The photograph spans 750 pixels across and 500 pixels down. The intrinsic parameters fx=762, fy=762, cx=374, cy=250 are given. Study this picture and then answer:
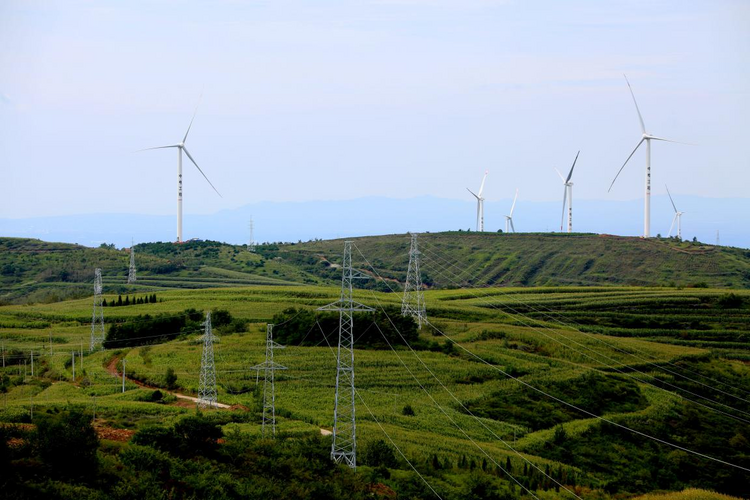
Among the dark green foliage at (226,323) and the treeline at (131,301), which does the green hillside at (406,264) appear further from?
the dark green foliage at (226,323)

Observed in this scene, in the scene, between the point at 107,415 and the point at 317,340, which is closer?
the point at 107,415

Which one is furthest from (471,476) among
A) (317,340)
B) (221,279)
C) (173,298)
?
(221,279)

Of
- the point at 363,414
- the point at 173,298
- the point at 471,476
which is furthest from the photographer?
the point at 173,298

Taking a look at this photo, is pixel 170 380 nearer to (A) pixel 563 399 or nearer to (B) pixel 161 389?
(B) pixel 161 389

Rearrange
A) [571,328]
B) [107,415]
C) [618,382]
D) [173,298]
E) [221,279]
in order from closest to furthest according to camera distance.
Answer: [107,415], [618,382], [571,328], [173,298], [221,279]

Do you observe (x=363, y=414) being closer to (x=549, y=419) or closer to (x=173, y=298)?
(x=549, y=419)

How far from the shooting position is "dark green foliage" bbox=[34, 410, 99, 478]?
36.1 m

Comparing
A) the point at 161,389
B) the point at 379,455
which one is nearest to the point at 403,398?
the point at 379,455

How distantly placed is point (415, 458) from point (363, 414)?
11282 mm

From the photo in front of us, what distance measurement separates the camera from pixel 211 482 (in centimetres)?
3662

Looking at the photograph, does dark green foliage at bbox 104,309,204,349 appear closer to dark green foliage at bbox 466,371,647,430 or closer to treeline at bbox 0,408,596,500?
treeline at bbox 0,408,596,500

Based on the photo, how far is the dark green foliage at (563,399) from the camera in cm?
6214

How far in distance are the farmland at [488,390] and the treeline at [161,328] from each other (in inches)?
91.9

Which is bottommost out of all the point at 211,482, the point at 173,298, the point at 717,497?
the point at 717,497
